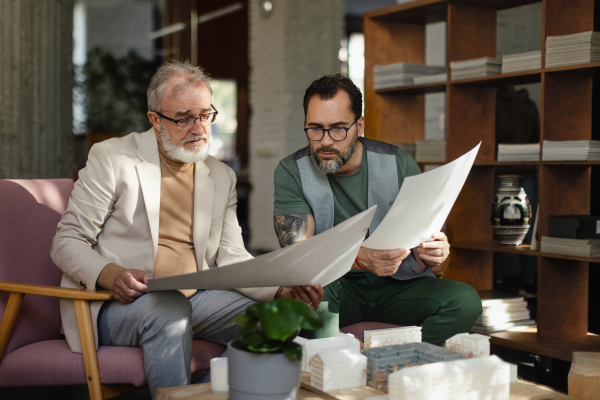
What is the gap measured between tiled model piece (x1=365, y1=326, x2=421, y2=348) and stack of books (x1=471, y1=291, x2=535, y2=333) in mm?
1474

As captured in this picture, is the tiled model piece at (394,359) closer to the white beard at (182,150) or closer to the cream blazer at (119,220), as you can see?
the cream blazer at (119,220)

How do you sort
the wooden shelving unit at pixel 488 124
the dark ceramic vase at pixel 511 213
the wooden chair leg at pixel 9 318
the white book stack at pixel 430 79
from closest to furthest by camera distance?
the wooden chair leg at pixel 9 318 < the wooden shelving unit at pixel 488 124 < the dark ceramic vase at pixel 511 213 < the white book stack at pixel 430 79

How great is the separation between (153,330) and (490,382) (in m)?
0.93

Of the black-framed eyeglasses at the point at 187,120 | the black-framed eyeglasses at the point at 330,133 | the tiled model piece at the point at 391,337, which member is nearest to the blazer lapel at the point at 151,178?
the black-framed eyeglasses at the point at 187,120

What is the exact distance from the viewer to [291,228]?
2.22 m

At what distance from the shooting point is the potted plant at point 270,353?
1.20m

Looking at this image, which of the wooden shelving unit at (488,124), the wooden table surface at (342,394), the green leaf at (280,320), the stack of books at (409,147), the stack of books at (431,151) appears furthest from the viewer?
the stack of books at (409,147)

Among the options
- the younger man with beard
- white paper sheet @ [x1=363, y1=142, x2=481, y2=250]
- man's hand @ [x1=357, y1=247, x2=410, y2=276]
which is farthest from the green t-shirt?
white paper sheet @ [x1=363, y1=142, x2=481, y2=250]

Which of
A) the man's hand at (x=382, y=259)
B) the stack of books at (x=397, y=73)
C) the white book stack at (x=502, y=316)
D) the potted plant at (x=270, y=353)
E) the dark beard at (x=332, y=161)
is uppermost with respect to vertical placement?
the stack of books at (x=397, y=73)

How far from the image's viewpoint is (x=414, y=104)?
12.0ft

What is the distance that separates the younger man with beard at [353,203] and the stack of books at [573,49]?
0.92m

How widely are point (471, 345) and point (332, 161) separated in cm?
90

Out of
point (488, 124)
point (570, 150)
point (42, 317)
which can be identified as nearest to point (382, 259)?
point (42, 317)

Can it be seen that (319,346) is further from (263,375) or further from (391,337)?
(263,375)
